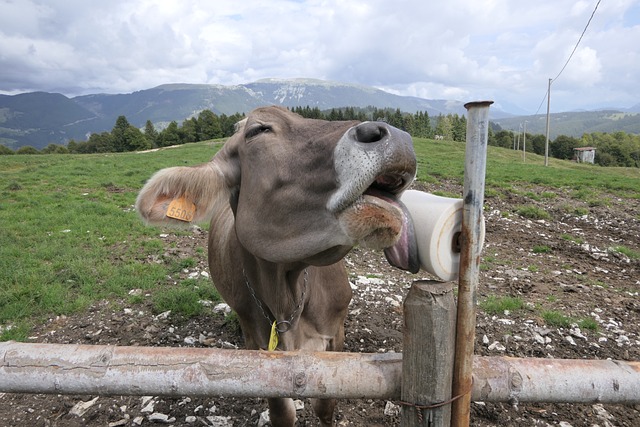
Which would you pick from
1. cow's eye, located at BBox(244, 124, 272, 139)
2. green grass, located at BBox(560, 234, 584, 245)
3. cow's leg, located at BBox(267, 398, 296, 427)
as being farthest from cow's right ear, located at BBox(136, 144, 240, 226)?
green grass, located at BBox(560, 234, 584, 245)

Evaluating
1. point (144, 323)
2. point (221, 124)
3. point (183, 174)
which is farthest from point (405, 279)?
point (221, 124)

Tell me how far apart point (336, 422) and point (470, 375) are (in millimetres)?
2562

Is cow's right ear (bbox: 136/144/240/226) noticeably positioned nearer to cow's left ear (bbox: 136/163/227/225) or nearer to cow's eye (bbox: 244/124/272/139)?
cow's left ear (bbox: 136/163/227/225)

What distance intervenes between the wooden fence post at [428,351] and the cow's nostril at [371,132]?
701mm

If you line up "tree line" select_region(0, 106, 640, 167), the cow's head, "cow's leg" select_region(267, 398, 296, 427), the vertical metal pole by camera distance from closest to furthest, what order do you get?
the vertical metal pole
the cow's head
"cow's leg" select_region(267, 398, 296, 427)
"tree line" select_region(0, 106, 640, 167)

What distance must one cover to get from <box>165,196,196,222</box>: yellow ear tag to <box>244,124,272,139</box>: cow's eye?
2.15 ft

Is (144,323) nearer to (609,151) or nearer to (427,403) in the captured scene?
(427,403)

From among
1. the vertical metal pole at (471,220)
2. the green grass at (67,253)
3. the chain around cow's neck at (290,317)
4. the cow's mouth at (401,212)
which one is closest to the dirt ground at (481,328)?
the green grass at (67,253)

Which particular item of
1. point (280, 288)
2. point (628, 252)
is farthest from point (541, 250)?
point (280, 288)

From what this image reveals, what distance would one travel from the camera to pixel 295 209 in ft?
7.89

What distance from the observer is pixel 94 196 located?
45.9ft

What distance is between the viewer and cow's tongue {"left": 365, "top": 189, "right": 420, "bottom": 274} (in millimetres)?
1895

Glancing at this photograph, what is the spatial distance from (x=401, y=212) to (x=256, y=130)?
4.24 ft

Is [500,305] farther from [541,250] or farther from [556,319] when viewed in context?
[541,250]
